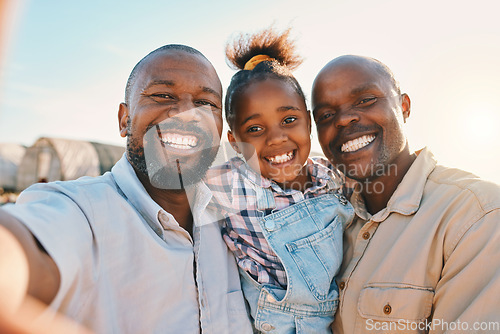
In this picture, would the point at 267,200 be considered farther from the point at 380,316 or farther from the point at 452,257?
the point at 452,257

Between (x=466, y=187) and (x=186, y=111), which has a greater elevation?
(x=186, y=111)

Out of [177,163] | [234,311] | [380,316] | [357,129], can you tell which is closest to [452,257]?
[380,316]

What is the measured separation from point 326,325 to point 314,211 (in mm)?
774

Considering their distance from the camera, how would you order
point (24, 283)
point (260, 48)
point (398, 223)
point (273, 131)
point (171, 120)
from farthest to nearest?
1. point (260, 48)
2. point (273, 131)
3. point (398, 223)
4. point (171, 120)
5. point (24, 283)

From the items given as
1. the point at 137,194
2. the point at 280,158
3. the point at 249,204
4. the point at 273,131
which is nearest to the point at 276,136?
the point at 273,131

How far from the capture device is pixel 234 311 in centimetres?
217

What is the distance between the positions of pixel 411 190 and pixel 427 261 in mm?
505

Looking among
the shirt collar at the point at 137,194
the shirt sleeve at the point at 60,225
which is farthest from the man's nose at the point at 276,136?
the shirt sleeve at the point at 60,225

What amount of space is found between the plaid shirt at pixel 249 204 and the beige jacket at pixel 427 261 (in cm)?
48

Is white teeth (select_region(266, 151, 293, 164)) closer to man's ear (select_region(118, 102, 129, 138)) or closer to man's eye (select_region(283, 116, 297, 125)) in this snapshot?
man's eye (select_region(283, 116, 297, 125))

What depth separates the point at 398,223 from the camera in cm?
232

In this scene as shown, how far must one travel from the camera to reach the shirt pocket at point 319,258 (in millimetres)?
2305

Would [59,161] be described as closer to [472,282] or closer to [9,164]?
[9,164]

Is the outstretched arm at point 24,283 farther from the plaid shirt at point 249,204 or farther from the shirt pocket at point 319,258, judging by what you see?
the shirt pocket at point 319,258
